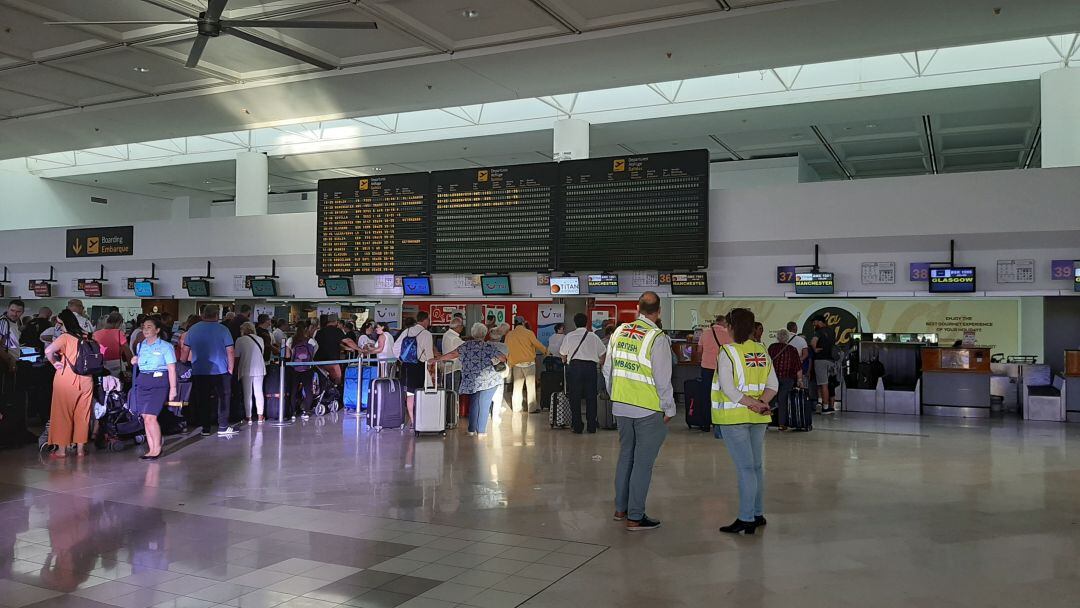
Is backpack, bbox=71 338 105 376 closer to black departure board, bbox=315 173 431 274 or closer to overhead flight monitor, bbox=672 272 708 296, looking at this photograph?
black departure board, bbox=315 173 431 274

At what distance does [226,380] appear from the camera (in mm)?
10562

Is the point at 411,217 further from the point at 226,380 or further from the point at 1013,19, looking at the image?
the point at 1013,19

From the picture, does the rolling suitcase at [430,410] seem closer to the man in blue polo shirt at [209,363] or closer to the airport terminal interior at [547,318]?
the airport terminal interior at [547,318]

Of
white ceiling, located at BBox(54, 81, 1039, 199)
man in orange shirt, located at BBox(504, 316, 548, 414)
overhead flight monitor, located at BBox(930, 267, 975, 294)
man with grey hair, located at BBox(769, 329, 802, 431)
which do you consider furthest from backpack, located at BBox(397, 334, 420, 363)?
overhead flight monitor, located at BBox(930, 267, 975, 294)

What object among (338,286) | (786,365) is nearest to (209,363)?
(338,286)

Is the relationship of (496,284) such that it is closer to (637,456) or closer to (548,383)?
(548,383)

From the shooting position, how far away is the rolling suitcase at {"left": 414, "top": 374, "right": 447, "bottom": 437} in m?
10.6

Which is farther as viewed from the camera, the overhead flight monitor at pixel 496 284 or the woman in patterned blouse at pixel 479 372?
the overhead flight monitor at pixel 496 284

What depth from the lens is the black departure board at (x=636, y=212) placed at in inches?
436

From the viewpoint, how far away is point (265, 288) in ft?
48.7

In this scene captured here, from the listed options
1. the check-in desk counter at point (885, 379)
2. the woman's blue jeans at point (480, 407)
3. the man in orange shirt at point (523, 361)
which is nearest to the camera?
the woman's blue jeans at point (480, 407)

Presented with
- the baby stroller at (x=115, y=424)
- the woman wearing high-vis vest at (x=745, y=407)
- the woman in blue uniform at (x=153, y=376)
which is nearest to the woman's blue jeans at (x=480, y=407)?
the woman in blue uniform at (x=153, y=376)

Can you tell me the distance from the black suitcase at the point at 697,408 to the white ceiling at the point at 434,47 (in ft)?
14.7

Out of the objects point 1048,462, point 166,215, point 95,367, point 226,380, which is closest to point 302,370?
point 226,380
